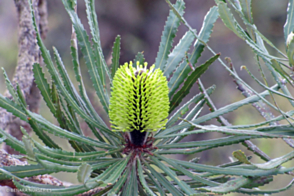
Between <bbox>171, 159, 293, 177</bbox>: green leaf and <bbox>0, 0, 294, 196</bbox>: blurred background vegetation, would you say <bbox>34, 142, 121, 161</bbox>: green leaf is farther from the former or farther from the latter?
<bbox>0, 0, 294, 196</bbox>: blurred background vegetation

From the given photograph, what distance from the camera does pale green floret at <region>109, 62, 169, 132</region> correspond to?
19.3 inches

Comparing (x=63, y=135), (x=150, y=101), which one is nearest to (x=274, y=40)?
(x=150, y=101)

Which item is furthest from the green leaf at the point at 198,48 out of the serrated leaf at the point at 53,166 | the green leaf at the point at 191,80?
the serrated leaf at the point at 53,166

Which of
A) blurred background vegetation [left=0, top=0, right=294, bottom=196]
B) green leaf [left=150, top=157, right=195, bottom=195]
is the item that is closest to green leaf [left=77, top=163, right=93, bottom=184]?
green leaf [left=150, top=157, right=195, bottom=195]

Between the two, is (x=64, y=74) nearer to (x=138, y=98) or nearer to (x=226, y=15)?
(x=138, y=98)

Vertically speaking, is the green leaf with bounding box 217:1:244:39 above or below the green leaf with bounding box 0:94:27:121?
above

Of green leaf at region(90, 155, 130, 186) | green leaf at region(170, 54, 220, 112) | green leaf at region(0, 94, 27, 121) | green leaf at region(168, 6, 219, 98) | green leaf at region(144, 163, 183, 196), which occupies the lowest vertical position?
green leaf at region(144, 163, 183, 196)

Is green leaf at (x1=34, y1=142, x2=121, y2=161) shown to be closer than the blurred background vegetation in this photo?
Yes

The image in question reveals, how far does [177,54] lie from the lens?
593 mm

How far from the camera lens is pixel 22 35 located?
78 cm

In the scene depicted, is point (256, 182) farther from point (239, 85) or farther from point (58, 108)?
point (58, 108)

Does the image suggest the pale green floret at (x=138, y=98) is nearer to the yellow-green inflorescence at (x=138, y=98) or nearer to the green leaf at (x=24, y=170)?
the yellow-green inflorescence at (x=138, y=98)

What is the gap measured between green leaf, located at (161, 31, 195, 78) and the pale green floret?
3.9 inches

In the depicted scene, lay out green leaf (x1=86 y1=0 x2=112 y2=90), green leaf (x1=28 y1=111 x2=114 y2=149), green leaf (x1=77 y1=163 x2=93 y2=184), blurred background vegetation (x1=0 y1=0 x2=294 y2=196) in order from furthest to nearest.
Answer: blurred background vegetation (x1=0 y1=0 x2=294 y2=196), green leaf (x1=86 y1=0 x2=112 y2=90), green leaf (x1=28 y1=111 x2=114 y2=149), green leaf (x1=77 y1=163 x2=93 y2=184)
